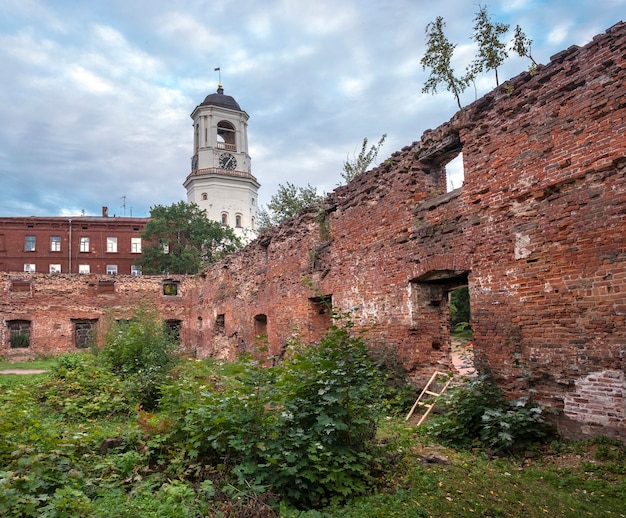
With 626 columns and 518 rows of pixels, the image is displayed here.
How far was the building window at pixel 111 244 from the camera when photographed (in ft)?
140

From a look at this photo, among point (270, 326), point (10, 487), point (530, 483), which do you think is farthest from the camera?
point (270, 326)

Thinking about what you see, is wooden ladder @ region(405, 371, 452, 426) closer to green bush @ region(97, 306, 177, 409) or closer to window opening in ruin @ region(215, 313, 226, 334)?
green bush @ region(97, 306, 177, 409)

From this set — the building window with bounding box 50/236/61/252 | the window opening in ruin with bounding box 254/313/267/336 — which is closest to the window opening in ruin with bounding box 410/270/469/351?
the window opening in ruin with bounding box 254/313/267/336

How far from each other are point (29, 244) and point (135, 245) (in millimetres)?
8682

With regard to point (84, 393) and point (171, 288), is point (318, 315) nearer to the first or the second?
point (84, 393)

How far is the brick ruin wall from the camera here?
534 cm

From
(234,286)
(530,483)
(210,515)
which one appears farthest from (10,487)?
(234,286)

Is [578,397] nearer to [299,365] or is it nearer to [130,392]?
[299,365]

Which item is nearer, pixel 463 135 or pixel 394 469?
pixel 394 469

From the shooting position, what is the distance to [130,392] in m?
8.59

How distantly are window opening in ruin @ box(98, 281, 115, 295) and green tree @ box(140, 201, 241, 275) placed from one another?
997 cm

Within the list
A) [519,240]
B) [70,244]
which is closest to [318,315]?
[519,240]

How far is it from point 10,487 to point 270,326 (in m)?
11.1

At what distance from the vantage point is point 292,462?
4.18 metres
